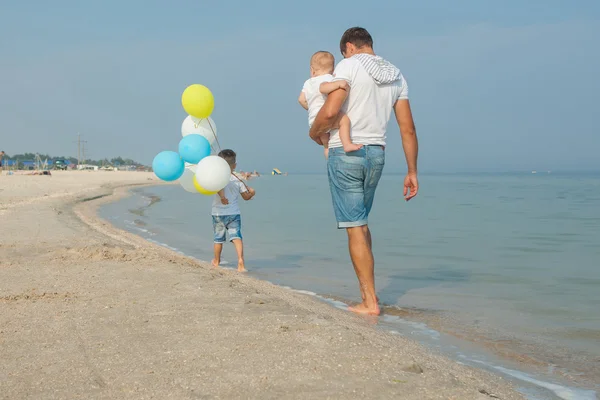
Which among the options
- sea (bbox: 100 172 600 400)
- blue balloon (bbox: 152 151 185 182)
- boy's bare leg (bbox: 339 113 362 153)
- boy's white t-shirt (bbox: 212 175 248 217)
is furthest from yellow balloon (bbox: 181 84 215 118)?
boy's bare leg (bbox: 339 113 362 153)

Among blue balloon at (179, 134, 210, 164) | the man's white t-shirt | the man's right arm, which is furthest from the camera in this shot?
blue balloon at (179, 134, 210, 164)

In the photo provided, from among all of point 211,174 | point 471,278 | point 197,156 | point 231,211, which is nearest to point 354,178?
point 211,174

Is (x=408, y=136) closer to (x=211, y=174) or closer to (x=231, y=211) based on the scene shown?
(x=211, y=174)

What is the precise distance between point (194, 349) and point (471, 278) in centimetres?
465

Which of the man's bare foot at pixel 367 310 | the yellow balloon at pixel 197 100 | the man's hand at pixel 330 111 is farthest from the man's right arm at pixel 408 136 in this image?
the yellow balloon at pixel 197 100

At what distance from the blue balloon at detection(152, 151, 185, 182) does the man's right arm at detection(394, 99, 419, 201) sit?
2991mm

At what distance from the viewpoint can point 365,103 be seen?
4.44 metres

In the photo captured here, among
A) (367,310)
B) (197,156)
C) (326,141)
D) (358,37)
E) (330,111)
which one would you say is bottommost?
(367,310)

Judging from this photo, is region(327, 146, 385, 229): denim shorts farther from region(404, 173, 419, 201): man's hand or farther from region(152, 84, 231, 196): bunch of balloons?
region(152, 84, 231, 196): bunch of balloons

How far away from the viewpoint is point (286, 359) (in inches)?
117

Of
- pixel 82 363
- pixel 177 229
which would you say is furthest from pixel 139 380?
pixel 177 229

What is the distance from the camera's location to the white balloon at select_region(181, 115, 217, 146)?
7277 millimetres

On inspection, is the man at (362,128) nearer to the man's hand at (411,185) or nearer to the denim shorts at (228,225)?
the man's hand at (411,185)

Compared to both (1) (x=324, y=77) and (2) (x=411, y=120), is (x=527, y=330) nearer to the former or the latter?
(2) (x=411, y=120)
